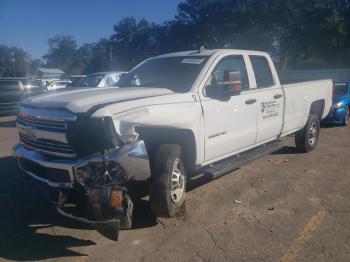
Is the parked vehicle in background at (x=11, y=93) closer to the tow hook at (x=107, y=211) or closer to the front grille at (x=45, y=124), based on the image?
the front grille at (x=45, y=124)

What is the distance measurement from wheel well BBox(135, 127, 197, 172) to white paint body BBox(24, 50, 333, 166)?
62mm

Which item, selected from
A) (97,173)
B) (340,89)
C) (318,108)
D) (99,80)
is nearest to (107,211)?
(97,173)

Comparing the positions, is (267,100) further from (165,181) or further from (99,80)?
(99,80)

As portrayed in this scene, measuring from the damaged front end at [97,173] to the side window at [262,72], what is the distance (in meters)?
3.05

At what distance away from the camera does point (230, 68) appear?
18.4 ft

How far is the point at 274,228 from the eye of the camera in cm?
426

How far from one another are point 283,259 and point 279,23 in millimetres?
41058

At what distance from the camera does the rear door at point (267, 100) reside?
592 centimetres

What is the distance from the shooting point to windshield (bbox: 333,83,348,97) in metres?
12.6

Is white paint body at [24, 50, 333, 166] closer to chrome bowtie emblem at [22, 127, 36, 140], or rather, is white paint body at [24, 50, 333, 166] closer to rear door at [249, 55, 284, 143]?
rear door at [249, 55, 284, 143]

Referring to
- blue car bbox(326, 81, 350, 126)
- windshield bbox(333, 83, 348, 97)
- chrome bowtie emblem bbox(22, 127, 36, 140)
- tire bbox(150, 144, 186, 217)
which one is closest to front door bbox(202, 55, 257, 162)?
tire bbox(150, 144, 186, 217)

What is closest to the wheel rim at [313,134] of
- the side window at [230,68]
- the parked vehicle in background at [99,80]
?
the side window at [230,68]

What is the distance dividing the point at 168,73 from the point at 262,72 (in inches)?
71.5

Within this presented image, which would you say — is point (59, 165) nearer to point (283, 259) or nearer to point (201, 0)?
point (283, 259)
